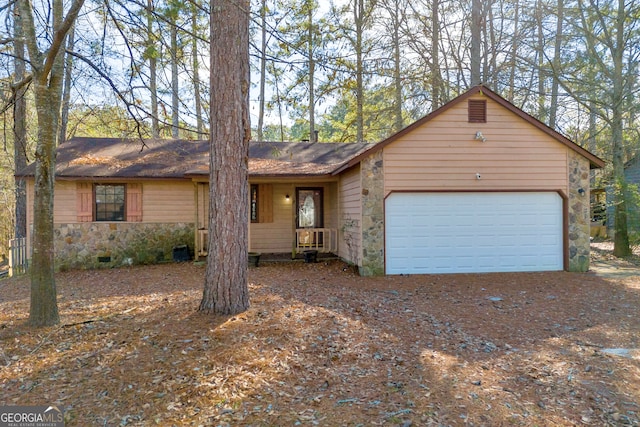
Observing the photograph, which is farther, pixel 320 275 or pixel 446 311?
pixel 320 275

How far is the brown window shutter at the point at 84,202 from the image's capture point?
1035 cm

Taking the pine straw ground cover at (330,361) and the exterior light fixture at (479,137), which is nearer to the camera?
the pine straw ground cover at (330,361)

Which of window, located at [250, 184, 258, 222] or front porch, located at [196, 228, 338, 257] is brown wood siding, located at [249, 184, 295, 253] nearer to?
window, located at [250, 184, 258, 222]

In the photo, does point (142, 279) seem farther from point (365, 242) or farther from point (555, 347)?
point (555, 347)

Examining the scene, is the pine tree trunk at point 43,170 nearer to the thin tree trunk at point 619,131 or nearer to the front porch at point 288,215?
the front porch at point 288,215

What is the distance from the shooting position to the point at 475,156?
874 centimetres

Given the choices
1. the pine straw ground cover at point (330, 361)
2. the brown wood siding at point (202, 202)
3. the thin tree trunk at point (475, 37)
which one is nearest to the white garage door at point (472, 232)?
the pine straw ground cover at point (330, 361)

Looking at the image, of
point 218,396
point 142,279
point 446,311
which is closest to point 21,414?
point 218,396

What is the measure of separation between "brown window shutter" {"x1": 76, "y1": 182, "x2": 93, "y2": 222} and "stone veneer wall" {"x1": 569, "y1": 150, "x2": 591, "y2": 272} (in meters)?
12.1

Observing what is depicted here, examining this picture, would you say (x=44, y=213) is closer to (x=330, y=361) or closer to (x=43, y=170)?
(x=43, y=170)

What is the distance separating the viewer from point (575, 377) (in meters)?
3.63

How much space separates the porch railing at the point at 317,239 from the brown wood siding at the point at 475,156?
3067mm

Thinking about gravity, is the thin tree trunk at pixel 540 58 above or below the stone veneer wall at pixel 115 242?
above

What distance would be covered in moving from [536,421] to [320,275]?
6.14 metres
